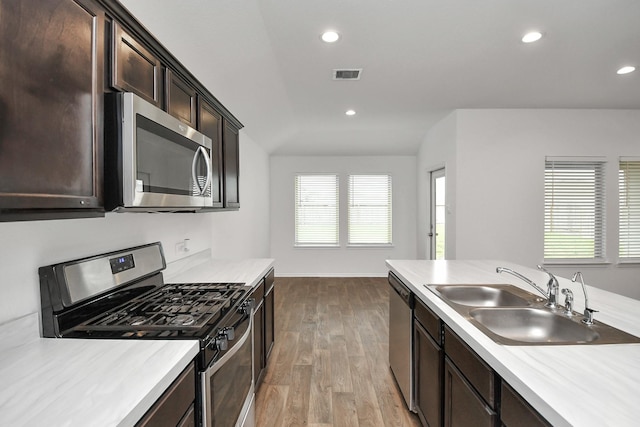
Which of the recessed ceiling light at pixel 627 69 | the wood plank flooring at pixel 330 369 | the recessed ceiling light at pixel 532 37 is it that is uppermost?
the recessed ceiling light at pixel 627 69

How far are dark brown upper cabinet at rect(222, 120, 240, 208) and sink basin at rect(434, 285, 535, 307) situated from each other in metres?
1.78

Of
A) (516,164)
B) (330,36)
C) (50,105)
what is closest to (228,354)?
(50,105)

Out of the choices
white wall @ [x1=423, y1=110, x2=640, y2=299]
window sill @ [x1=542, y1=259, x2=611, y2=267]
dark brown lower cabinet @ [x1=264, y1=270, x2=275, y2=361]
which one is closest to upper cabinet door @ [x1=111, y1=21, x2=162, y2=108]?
dark brown lower cabinet @ [x1=264, y1=270, x2=275, y2=361]

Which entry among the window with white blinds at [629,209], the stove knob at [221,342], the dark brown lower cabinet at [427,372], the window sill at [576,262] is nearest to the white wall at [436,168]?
the window sill at [576,262]

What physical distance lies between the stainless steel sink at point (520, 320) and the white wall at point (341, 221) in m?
4.43

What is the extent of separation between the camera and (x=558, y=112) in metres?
4.19

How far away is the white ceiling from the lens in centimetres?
205

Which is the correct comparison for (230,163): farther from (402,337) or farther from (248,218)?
(402,337)

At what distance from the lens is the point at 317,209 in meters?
6.46

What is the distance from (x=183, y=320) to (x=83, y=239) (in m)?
0.61

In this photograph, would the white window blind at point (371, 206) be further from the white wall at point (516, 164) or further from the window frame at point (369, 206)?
the white wall at point (516, 164)

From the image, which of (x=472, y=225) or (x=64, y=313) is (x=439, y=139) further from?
(x=64, y=313)

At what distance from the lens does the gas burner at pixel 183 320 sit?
4.32 feet

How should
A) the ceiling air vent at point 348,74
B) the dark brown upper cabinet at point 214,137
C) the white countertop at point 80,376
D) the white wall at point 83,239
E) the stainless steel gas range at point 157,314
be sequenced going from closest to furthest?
the white countertop at point 80,376 → the white wall at point 83,239 → the stainless steel gas range at point 157,314 → the dark brown upper cabinet at point 214,137 → the ceiling air vent at point 348,74
